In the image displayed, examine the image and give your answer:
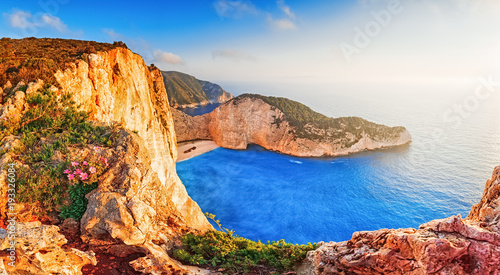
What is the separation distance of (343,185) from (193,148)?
69.3 feet

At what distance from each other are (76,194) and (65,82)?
5.23 m

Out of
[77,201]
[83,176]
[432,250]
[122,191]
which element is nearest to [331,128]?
[432,250]

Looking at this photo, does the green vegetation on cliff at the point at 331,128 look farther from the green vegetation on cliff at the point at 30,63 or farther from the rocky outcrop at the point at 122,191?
the green vegetation on cliff at the point at 30,63

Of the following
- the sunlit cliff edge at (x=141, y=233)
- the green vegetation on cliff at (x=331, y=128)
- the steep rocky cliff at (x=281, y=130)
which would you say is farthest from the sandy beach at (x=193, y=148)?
the sunlit cliff edge at (x=141, y=233)

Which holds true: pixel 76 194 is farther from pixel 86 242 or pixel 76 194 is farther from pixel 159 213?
pixel 159 213

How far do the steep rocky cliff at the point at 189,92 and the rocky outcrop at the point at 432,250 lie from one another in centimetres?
6272

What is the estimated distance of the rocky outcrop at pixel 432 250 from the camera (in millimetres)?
3570

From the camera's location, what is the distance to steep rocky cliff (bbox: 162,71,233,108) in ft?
221

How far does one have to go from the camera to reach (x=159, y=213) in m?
5.77

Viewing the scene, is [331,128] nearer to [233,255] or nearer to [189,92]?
[233,255]

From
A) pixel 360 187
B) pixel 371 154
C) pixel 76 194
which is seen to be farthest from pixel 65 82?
pixel 371 154

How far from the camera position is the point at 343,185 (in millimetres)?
22344

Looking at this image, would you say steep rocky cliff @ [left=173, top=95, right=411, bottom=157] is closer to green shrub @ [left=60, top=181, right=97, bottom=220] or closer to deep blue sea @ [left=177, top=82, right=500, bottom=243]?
→ deep blue sea @ [left=177, top=82, right=500, bottom=243]

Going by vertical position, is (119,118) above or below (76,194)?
above
